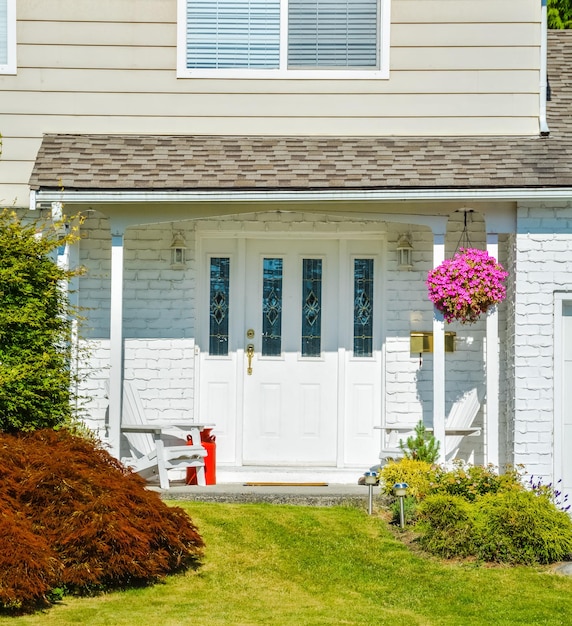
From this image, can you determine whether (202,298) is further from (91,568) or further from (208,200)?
(91,568)

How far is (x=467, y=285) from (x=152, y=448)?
340cm

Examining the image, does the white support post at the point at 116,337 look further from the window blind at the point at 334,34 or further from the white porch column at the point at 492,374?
the white porch column at the point at 492,374

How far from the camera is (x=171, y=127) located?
35.3ft

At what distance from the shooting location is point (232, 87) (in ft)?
35.3

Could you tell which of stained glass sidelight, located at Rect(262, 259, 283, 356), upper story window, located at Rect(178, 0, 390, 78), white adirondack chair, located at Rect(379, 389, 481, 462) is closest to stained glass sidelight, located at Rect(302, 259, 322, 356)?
stained glass sidelight, located at Rect(262, 259, 283, 356)

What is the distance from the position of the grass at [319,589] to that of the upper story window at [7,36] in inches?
189

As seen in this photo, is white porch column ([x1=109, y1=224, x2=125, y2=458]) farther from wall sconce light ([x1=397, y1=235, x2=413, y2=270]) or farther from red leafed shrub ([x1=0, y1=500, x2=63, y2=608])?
red leafed shrub ([x1=0, y1=500, x2=63, y2=608])

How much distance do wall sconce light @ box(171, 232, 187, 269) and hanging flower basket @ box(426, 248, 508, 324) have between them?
98.0 inches

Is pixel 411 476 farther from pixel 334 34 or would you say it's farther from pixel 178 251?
pixel 334 34

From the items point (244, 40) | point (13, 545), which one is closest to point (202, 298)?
point (244, 40)

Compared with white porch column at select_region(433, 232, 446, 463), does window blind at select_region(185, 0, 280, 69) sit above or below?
above

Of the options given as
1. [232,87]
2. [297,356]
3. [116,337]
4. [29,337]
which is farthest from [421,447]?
[232,87]

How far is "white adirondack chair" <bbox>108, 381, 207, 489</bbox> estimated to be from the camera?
9992 mm

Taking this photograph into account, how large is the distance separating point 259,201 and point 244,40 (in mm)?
1853
